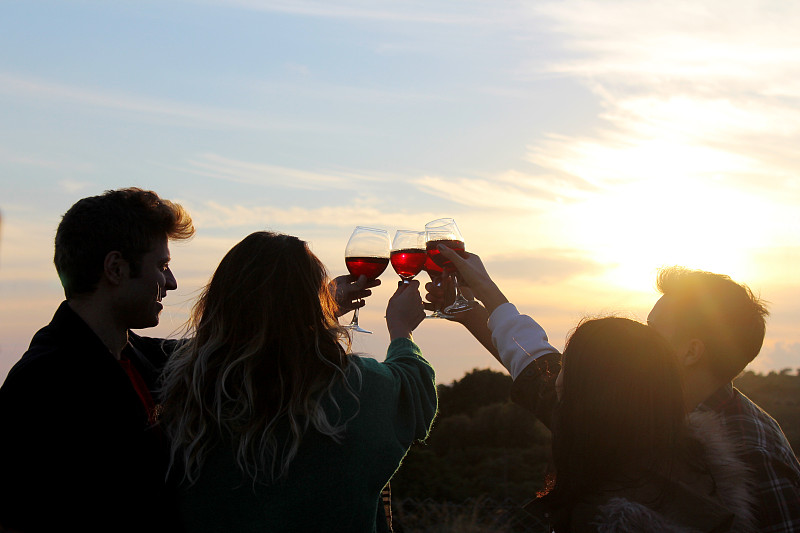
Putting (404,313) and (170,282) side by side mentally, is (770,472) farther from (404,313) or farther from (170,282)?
(170,282)

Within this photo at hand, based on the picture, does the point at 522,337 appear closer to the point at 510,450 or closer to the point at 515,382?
the point at 515,382

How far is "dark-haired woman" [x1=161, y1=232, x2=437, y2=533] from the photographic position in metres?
2.65

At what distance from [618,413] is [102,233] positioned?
2190mm

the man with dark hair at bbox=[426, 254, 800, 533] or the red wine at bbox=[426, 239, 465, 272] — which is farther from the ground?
the red wine at bbox=[426, 239, 465, 272]

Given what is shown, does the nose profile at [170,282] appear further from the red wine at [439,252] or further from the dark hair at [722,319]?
the dark hair at [722,319]

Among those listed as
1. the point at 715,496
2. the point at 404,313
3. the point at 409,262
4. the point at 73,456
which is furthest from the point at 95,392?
the point at 715,496

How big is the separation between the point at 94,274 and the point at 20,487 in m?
0.94

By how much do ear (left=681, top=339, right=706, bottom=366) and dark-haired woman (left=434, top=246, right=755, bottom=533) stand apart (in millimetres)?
616

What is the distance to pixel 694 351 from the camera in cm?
334

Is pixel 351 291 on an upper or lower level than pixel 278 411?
upper

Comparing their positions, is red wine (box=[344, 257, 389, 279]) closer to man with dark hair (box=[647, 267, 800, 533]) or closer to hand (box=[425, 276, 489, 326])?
hand (box=[425, 276, 489, 326])

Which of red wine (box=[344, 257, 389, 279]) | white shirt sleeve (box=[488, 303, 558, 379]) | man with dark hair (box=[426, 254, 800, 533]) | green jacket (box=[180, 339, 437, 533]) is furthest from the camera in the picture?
red wine (box=[344, 257, 389, 279])

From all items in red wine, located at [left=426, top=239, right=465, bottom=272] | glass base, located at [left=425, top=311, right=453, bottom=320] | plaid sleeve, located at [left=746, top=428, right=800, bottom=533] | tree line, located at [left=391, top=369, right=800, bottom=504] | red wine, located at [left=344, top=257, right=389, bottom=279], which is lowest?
tree line, located at [left=391, top=369, right=800, bottom=504]

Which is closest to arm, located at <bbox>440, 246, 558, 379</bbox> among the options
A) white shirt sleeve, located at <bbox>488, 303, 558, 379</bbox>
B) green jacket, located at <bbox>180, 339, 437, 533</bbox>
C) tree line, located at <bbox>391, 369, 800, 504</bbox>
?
white shirt sleeve, located at <bbox>488, 303, 558, 379</bbox>
